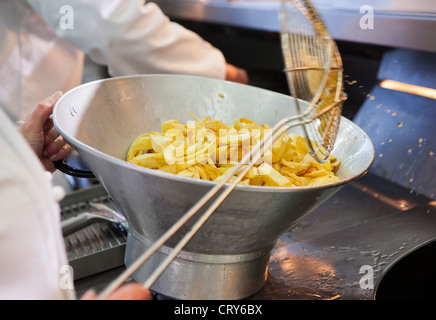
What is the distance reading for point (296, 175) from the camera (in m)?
0.68

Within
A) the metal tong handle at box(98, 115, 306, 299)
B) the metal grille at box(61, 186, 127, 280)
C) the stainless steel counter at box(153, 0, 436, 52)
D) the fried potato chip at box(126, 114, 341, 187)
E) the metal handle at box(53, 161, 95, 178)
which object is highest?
the stainless steel counter at box(153, 0, 436, 52)

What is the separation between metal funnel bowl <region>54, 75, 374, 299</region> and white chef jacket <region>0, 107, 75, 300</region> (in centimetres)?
13

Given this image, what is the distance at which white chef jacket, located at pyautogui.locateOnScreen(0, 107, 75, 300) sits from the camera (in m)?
0.34

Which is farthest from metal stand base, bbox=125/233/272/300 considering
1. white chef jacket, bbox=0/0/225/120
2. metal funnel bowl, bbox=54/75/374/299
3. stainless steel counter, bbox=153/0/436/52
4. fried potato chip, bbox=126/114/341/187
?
white chef jacket, bbox=0/0/225/120

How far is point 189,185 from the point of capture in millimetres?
467

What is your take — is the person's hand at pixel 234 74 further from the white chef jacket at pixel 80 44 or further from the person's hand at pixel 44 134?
the person's hand at pixel 44 134

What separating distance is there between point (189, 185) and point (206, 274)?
18 cm

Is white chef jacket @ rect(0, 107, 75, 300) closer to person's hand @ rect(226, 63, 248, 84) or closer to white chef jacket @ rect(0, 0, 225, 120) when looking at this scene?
white chef jacket @ rect(0, 0, 225, 120)

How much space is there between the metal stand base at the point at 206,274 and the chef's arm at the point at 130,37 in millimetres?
782

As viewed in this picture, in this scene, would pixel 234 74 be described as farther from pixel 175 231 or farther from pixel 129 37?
pixel 175 231

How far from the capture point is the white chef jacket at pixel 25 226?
344 mm

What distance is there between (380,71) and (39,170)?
1.00m

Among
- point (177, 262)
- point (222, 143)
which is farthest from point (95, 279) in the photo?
point (222, 143)

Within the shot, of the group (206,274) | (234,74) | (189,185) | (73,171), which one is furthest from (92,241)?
(234,74)
